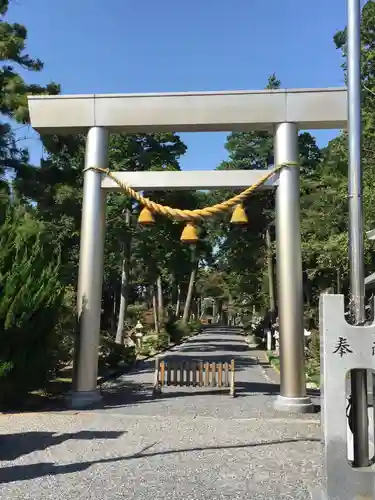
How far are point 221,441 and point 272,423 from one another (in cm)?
158

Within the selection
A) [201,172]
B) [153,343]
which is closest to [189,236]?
[201,172]

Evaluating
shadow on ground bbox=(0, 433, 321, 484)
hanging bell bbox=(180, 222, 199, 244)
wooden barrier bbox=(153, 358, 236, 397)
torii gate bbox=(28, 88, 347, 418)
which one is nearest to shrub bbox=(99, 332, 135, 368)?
wooden barrier bbox=(153, 358, 236, 397)

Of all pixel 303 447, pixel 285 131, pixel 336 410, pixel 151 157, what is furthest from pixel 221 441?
pixel 151 157

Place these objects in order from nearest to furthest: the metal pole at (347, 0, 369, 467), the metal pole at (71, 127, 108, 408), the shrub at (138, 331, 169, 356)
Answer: the metal pole at (347, 0, 369, 467)
the metal pole at (71, 127, 108, 408)
the shrub at (138, 331, 169, 356)

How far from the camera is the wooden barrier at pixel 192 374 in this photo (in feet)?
38.3

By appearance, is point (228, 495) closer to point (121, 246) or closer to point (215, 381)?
point (215, 381)

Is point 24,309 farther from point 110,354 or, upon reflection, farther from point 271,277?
point 271,277

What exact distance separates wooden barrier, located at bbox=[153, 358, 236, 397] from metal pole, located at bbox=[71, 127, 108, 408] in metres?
2.07

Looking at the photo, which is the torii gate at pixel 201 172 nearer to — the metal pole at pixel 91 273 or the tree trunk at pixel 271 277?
the metal pole at pixel 91 273

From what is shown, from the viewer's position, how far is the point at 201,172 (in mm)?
9984

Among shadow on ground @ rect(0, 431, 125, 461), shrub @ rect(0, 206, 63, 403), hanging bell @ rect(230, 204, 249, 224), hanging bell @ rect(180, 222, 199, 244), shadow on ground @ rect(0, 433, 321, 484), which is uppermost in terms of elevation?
hanging bell @ rect(230, 204, 249, 224)

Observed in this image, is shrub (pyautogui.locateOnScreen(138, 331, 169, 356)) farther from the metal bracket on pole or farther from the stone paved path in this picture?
the metal bracket on pole

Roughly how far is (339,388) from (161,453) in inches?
110

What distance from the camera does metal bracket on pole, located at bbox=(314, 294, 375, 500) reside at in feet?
14.9
